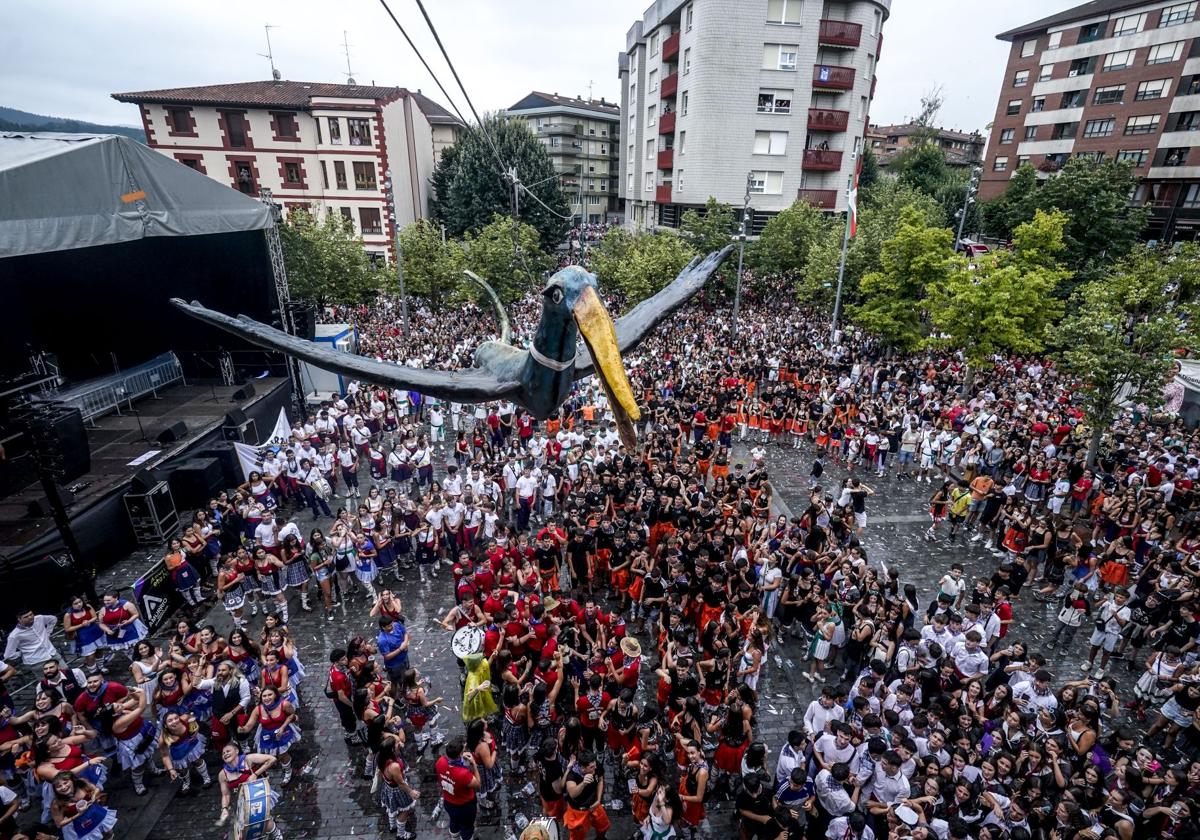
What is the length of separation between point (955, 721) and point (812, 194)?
3618 cm

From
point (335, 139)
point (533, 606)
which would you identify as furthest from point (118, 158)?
point (335, 139)

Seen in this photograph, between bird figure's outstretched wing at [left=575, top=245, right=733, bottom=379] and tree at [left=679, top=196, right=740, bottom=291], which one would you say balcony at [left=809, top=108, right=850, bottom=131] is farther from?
bird figure's outstretched wing at [left=575, top=245, right=733, bottom=379]

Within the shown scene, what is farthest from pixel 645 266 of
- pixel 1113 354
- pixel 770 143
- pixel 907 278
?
pixel 1113 354

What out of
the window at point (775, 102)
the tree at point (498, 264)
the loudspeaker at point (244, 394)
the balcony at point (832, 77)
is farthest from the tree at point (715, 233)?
the loudspeaker at point (244, 394)

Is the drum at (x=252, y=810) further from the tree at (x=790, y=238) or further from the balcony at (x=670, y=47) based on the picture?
the balcony at (x=670, y=47)

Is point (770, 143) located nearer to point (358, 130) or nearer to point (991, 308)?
point (991, 308)

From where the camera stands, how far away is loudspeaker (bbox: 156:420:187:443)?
14.4 metres

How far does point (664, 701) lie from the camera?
7680 millimetres

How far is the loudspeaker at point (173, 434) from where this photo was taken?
14422 mm

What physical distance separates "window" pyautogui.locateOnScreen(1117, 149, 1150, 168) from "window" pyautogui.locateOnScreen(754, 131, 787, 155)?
22.5 metres

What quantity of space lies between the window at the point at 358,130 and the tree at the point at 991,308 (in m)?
33.4

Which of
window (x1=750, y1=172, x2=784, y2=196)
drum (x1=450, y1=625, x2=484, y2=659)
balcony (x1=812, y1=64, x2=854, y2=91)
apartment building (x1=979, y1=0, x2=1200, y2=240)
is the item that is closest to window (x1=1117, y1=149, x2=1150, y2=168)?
apartment building (x1=979, y1=0, x2=1200, y2=240)

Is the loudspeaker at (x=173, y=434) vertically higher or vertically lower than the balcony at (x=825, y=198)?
lower

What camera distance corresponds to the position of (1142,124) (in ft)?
123
